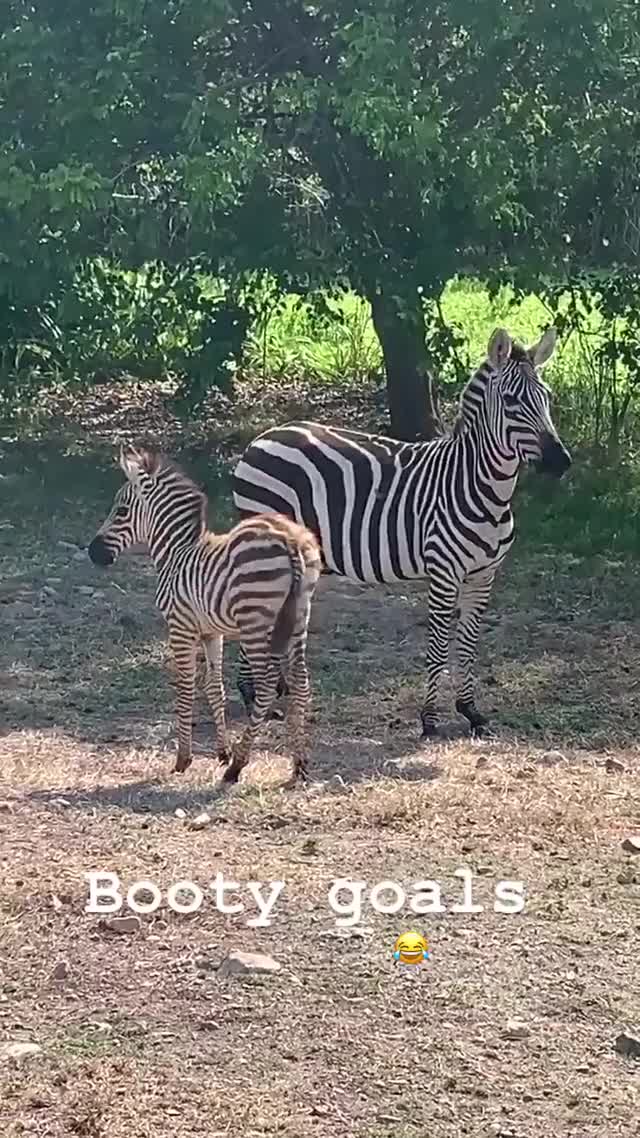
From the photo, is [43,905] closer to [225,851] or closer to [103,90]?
[225,851]

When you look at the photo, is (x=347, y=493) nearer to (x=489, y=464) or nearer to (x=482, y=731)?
(x=489, y=464)

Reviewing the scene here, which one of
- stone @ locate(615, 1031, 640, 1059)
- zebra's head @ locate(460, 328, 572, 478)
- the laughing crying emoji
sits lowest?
stone @ locate(615, 1031, 640, 1059)

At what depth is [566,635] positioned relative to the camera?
10.1m

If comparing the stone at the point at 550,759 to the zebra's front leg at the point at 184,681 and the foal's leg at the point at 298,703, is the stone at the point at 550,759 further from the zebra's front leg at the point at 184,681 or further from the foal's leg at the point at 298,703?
the zebra's front leg at the point at 184,681

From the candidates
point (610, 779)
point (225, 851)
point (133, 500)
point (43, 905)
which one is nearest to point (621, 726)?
point (610, 779)

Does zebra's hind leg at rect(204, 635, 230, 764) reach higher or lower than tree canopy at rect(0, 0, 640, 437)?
lower

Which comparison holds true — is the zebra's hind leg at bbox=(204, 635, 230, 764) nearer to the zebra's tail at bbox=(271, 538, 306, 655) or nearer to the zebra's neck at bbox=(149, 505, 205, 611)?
the zebra's neck at bbox=(149, 505, 205, 611)

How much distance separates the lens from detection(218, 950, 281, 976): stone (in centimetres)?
473

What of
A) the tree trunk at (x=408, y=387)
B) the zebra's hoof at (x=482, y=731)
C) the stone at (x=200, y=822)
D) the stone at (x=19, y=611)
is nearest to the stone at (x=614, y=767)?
the zebra's hoof at (x=482, y=731)

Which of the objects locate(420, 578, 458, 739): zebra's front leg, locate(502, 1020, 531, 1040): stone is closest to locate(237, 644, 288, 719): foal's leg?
locate(420, 578, 458, 739): zebra's front leg

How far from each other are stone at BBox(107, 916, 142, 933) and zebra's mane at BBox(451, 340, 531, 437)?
4.47 meters

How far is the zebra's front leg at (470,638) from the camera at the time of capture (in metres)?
8.66

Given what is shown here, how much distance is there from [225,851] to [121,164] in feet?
21.8

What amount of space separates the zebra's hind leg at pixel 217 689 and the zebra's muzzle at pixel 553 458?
6.57 feet
